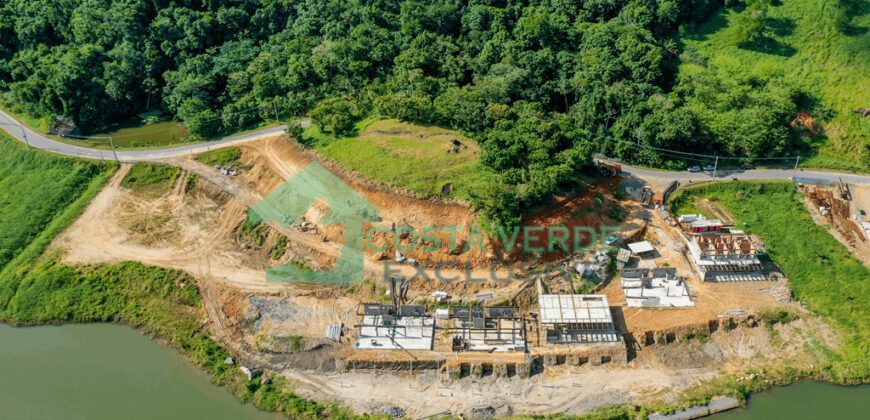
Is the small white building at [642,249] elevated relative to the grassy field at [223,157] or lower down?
elevated

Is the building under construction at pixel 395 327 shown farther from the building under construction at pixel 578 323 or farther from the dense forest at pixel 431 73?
the dense forest at pixel 431 73

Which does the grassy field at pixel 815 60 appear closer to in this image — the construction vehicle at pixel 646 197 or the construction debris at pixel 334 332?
the construction vehicle at pixel 646 197

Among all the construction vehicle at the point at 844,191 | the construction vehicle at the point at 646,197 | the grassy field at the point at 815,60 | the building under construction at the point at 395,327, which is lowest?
the building under construction at the point at 395,327

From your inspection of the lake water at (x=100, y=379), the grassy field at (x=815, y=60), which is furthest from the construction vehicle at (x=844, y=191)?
the lake water at (x=100, y=379)

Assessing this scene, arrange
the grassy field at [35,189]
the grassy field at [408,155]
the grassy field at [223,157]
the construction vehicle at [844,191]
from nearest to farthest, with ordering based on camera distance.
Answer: the grassy field at [408,155] < the construction vehicle at [844,191] < the grassy field at [35,189] < the grassy field at [223,157]

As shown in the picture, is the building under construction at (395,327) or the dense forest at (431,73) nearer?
the building under construction at (395,327)

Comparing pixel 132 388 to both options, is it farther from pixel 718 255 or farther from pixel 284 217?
pixel 718 255

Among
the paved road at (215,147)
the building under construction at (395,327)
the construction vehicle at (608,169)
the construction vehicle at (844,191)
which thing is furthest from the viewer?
the paved road at (215,147)
